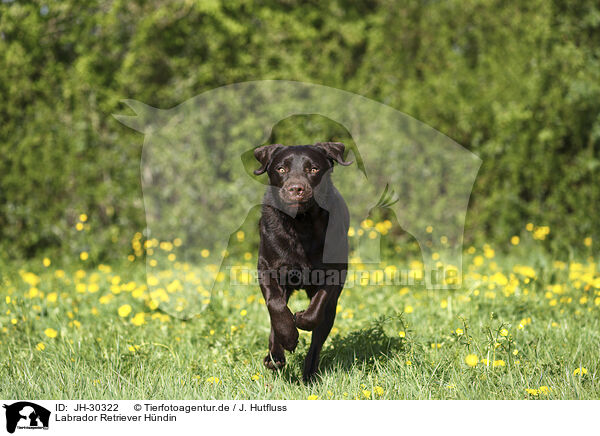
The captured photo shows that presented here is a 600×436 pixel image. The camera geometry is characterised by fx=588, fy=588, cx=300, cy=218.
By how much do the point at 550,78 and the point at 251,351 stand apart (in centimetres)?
452

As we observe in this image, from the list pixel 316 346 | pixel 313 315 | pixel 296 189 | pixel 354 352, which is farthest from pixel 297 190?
pixel 354 352

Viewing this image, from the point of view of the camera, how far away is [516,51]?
6.25 metres

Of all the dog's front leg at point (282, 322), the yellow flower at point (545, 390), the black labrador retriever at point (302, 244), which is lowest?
the yellow flower at point (545, 390)

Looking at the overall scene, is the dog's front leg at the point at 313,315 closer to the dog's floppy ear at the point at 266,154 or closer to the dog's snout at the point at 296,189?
the dog's snout at the point at 296,189

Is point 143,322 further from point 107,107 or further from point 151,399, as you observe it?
point 107,107

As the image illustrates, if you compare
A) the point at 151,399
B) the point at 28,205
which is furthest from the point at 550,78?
the point at 28,205

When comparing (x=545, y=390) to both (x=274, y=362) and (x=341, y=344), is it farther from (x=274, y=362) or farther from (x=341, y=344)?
(x=274, y=362)

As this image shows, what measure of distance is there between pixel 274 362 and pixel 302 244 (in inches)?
25.1

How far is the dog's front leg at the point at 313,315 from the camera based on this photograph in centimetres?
269

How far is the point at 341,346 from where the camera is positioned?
133 inches
